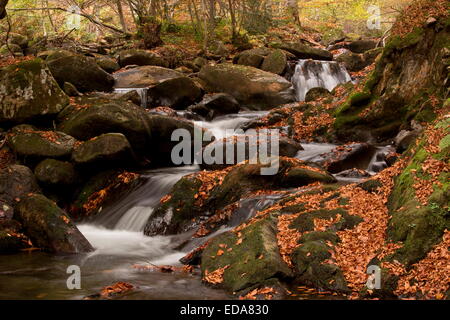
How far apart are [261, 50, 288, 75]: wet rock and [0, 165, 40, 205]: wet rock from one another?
43.7 ft

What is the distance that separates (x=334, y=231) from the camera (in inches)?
279

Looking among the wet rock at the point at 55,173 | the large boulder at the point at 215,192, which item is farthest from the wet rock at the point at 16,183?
the large boulder at the point at 215,192

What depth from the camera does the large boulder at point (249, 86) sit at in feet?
61.9

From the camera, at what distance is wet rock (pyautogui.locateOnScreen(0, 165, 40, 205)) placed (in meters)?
10.3

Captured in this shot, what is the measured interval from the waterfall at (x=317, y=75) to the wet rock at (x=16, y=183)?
1318 cm

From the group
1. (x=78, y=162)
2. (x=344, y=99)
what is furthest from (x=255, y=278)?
(x=344, y=99)

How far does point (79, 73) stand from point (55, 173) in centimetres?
643

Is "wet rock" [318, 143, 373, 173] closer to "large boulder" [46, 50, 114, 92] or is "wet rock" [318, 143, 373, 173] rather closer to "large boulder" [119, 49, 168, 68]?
"large boulder" [46, 50, 114, 92]

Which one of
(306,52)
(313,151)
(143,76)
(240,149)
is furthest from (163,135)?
(306,52)

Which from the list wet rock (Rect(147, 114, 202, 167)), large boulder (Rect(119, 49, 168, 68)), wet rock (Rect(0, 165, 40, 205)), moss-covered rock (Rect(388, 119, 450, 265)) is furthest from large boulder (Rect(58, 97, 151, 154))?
large boulder (Rect(119, 49, 168, 68))

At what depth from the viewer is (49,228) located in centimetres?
871

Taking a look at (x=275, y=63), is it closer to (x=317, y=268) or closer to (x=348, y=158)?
(x=348, y=158)

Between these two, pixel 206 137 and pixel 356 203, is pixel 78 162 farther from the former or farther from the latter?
pixel 356 203

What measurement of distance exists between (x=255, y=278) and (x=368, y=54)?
2039cm
